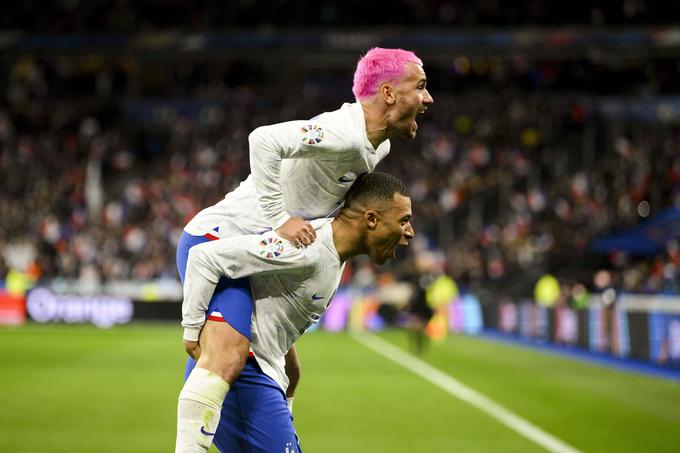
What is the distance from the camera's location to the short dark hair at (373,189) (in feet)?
15.0

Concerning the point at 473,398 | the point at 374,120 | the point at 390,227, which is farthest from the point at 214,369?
the point at 473,398

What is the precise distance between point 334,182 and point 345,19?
3460cm

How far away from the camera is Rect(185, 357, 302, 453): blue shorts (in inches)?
167

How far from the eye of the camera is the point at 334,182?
489cm

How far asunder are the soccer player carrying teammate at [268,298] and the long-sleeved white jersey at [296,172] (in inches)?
8.2

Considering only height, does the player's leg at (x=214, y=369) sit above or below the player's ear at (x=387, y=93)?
below

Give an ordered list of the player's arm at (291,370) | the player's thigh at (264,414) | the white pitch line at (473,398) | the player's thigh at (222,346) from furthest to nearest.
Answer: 1. the white pitch line at (473,398)
2. the player's arm at (291,370)
3. the player's thigh at (222,346)
4. the player's thigh at (264,414)

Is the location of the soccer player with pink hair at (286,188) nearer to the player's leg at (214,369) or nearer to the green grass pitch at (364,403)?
the player's leg at (214,369)

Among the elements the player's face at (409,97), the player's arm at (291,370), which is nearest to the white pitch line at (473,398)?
the player's arm at (291,370)

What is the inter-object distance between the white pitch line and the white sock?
215 inches

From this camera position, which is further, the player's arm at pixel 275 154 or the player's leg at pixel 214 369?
the player's arm at pixel 275 154

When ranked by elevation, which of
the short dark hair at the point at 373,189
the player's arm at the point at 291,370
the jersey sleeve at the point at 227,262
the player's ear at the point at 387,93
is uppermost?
the player's ear at the point at 387,93

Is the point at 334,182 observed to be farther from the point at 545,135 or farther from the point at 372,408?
the point at 545,135

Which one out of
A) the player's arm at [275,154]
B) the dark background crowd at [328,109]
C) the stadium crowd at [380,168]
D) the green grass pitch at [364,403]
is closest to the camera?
the player's arm at [275,154]
